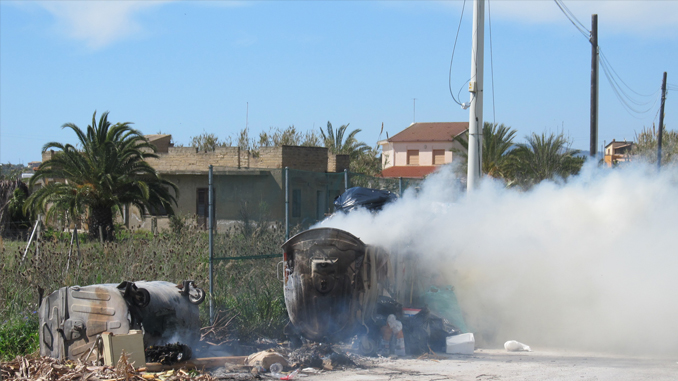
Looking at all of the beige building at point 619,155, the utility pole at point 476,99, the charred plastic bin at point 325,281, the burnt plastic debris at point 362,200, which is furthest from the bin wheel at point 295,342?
the beige building at point 619,155

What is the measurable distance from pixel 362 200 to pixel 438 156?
159ft

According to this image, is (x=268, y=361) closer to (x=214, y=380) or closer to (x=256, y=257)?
(x=214, y=380)

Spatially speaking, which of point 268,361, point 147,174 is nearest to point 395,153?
point 147,174

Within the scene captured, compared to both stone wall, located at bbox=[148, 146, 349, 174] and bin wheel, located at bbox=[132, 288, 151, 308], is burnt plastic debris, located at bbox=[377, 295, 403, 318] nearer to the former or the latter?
bin wheel, located at bbox=[132, 288, 151, 308]

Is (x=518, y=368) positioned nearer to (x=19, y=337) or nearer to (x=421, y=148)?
(x=19, y=337)

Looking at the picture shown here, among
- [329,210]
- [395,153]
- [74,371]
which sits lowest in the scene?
[74,371]

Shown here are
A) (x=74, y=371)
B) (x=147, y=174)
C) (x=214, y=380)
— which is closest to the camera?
(x=74, y=371)

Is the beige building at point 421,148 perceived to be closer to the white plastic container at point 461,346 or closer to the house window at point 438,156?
the house window at point 438,156

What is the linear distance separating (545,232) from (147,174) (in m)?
16.0

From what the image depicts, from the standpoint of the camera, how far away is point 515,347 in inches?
362

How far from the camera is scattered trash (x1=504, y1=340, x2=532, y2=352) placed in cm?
919

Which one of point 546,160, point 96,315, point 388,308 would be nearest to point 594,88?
point 546,160

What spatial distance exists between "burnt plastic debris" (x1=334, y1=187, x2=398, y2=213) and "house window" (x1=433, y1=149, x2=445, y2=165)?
4757 cm

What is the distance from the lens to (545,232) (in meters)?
10.2
